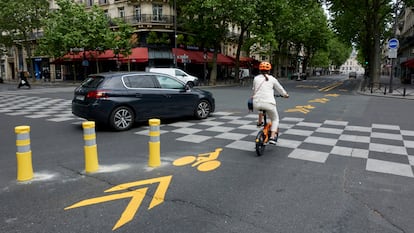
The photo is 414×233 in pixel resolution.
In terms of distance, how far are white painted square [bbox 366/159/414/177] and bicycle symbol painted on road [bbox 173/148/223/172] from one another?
100 inches

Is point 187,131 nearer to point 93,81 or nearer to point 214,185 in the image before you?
point 93,81

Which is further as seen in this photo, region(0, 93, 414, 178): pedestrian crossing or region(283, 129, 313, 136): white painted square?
region(283, 129, 313, 136): white painted square

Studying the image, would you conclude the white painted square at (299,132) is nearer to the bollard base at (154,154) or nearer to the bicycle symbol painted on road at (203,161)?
the bicycle symbol painted on road at (203,161)

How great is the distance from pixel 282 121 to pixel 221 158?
15.0 ft

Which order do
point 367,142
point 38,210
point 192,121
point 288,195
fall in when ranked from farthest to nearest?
point 192,121, point 367,142, point 288,195, point 38,210

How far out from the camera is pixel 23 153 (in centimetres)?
438

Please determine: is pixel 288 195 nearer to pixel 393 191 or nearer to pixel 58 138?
pixel 393 191

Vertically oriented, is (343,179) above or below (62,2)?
below

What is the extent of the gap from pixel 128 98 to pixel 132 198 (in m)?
4.67

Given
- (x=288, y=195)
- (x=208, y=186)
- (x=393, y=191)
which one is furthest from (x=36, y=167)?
(x=393, y=191)

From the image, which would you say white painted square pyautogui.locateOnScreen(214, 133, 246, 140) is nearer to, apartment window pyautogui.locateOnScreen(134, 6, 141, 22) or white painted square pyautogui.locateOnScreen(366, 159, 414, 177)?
white painted square pyautogui.locateOnScreen(366, 159, 414, 177)

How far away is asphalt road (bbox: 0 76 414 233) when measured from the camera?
335 cm

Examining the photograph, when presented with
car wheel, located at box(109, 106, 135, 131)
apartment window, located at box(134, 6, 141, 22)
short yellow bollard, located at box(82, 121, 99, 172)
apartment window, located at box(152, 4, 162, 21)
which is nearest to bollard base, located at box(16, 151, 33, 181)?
short yellow bollard, located at box(82, 121, 99, 172)

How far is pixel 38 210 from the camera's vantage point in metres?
3.58
